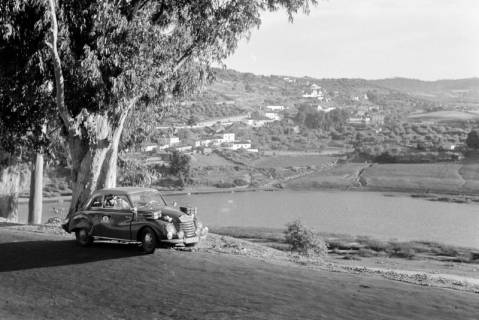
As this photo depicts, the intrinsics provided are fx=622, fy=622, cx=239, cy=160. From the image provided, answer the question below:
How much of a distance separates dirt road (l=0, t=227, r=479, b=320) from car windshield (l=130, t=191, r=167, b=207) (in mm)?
1312

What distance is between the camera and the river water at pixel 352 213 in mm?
70188

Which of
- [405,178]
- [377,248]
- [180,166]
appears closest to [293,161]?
[405,178]

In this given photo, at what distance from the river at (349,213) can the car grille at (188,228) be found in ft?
160

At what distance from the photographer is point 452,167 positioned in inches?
4690

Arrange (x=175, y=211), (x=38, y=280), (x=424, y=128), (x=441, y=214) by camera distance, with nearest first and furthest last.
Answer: (x=38, y=280), (x=175, y=211), (x=441, y=214), (x=424, y=128)

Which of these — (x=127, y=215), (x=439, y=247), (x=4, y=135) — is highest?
(x=4, y=135)

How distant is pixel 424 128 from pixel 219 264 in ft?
565

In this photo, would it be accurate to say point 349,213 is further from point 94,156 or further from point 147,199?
point 147,199

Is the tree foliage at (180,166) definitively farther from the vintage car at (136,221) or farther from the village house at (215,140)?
the vintage car at (136,221)

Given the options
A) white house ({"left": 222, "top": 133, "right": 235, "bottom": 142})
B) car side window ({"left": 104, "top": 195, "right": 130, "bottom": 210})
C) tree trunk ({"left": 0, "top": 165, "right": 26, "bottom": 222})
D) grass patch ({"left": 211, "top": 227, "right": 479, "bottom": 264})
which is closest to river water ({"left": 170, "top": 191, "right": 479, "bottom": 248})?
grass patch ({"left": 211, "top": 227, "right": 479, "bottom": 264})

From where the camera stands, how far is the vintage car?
16.2m

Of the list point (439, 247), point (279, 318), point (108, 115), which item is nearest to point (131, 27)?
point (108, 115)

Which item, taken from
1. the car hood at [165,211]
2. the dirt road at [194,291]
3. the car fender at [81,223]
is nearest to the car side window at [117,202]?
the car hood at [165,211]

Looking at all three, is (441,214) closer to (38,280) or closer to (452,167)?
(452,167)
